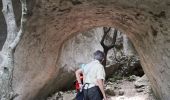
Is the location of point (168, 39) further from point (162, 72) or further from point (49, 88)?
point (49, 88)

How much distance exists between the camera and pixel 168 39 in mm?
5398

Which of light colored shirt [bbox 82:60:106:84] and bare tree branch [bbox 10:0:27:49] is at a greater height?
bare tree branch [bbox 10:0:27:49]

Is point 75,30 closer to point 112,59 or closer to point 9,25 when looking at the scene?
point 9,25

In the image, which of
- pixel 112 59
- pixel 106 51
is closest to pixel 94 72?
pixel 106 51

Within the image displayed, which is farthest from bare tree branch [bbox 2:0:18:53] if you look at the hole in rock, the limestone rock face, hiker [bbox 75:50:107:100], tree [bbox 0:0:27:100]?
the hole in rock

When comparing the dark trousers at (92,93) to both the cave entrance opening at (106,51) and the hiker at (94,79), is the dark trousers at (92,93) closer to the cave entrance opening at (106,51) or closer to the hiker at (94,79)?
the hiker at (94,79)

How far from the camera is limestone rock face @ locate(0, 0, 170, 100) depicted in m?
5.50

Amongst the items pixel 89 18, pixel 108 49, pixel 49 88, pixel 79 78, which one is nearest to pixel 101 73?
pixel 79 78

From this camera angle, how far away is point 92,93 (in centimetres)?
561

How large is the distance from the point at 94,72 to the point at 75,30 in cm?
291

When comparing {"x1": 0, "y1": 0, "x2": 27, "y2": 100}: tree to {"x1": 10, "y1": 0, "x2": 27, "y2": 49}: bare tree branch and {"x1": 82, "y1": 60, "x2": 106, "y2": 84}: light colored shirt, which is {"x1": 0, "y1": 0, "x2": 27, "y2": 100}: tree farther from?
{"x1": 82, "y1": 60, "x2": 106, "y2": 84}: light colored shirt

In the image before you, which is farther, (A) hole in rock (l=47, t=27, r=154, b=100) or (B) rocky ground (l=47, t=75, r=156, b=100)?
(A) hole in rock (l=47, t=27, r=154, b=100)

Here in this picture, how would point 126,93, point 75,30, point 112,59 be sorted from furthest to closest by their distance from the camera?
point 112,59 → point 126,93 → point 75,30

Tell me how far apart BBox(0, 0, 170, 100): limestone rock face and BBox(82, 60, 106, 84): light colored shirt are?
3.34ft
